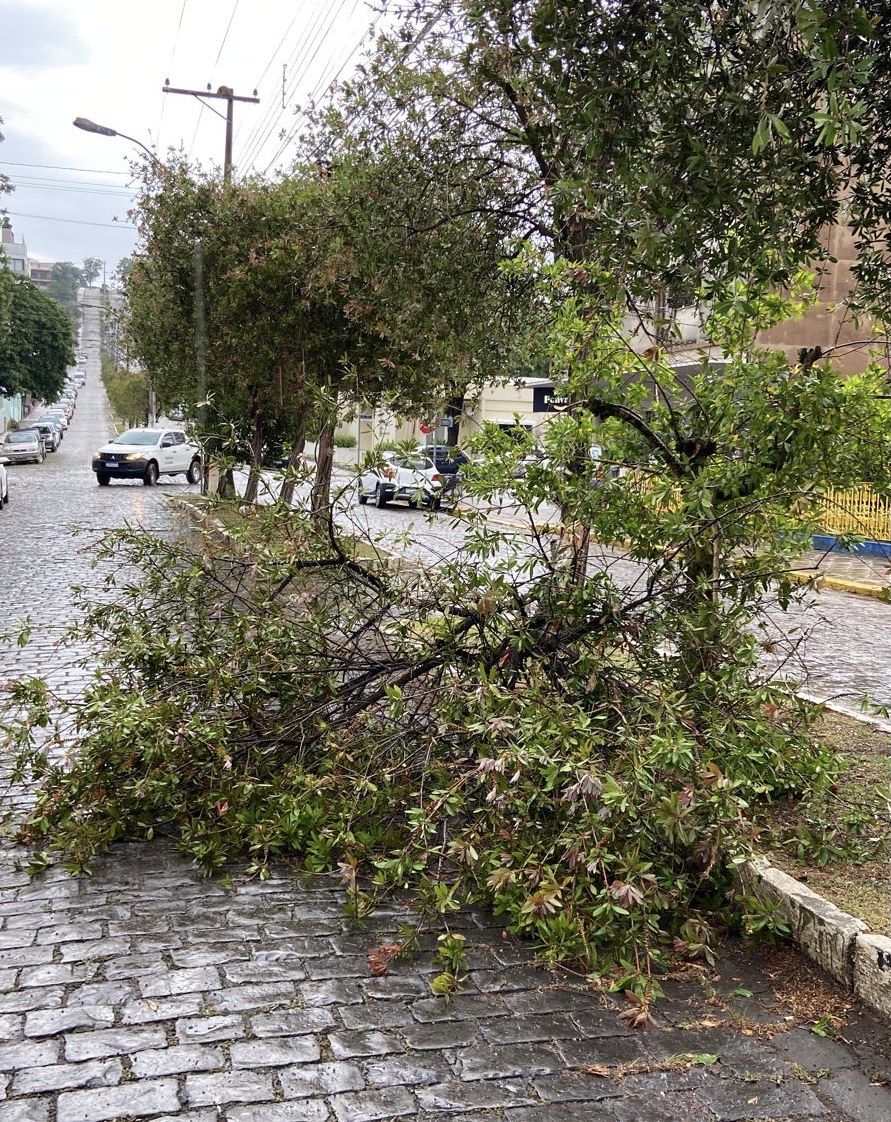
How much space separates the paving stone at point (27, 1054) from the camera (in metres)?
3.31

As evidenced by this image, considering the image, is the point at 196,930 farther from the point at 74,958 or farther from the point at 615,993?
the point at 615,993

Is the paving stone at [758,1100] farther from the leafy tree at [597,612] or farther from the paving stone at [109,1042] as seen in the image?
the paving stone at [109,1042]

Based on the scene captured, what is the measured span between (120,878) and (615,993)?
2.31 meters

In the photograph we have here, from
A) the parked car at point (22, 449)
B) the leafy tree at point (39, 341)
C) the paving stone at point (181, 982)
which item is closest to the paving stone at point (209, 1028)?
the paving stone at point (181, 982)

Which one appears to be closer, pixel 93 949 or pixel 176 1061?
pixel 176 1061

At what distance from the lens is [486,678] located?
4.89 metres

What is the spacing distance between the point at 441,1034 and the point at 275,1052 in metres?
0.56

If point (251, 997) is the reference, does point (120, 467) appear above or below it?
below

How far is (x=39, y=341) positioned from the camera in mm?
74188

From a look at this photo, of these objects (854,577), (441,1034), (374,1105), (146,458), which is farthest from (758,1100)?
(146,458)

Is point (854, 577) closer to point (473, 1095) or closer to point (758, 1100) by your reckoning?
point (758, 1100)

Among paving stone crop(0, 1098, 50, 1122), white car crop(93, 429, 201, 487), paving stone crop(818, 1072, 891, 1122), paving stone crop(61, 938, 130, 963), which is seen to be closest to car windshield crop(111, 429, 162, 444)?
white car crop(93, 429, 201, 487)

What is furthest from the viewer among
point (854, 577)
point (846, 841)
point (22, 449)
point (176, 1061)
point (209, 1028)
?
point (22, 449)

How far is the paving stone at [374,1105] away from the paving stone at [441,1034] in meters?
0.27
